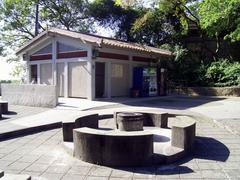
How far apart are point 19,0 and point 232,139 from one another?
2519 centimetres

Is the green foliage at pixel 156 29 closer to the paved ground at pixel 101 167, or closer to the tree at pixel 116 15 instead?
the tree at pixel 116 15

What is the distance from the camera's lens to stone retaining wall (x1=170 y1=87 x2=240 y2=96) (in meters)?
17.9

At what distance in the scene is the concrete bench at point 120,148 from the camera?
200 inches

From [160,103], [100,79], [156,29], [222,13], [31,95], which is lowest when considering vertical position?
[160,103]

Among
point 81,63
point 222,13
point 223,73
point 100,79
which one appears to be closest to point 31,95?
point 81,63

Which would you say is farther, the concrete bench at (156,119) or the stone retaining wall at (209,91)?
the stone retaining wall at (209,91)

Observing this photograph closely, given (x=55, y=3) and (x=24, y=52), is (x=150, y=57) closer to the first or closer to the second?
(x=24, y=52)

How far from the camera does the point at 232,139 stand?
279 inches

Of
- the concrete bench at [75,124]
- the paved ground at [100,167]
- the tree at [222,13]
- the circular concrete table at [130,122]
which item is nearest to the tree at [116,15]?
the tree at [222,13]

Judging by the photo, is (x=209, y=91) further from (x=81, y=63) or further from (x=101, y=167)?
(x=101, y=167)

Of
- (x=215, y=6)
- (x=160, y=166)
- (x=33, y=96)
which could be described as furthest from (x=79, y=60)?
(x=160, y=166)

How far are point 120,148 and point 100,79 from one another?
37.0 ft

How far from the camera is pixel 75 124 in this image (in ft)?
22.3

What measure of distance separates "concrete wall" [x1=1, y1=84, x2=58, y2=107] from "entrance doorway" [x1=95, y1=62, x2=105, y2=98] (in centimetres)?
356
